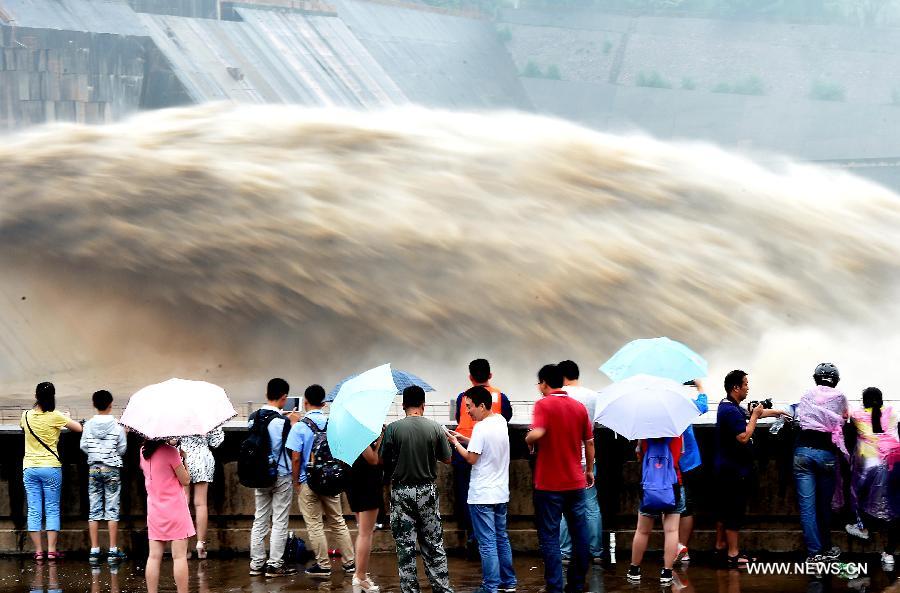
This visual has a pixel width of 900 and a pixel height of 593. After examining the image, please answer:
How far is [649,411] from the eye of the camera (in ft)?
24.1

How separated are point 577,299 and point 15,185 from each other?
11987 millimetres

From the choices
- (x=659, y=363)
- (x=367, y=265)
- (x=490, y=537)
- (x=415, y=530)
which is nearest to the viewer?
(x=415, y=530)

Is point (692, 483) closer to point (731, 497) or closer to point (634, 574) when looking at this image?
point (731, 497)

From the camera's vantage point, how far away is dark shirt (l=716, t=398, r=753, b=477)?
26.0ft

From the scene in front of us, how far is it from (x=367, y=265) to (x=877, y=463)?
57.6 ft

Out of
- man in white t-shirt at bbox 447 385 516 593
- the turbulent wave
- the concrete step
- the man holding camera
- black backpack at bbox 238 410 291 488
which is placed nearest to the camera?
man in white t-shirt at bbox 447 385 516 593

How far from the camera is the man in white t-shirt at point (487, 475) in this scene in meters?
7.14

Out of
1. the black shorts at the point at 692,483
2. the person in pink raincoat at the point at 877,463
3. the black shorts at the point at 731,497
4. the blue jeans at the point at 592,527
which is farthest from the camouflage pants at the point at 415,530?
the person in pink raincoat at the point at 877,463

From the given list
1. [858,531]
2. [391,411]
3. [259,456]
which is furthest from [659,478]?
[391,411]

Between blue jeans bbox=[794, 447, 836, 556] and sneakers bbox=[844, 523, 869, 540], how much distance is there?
39 centimetres

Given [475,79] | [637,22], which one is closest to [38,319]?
[475,79]

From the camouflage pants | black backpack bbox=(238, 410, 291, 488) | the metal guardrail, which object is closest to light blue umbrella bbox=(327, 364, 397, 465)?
the camouflage pants

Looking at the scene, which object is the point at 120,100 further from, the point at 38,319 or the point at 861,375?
the point at 861,375

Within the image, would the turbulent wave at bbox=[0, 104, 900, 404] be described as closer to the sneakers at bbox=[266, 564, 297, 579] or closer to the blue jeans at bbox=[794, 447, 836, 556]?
the sneakers at bbox=[266, 564, 297, 579]
